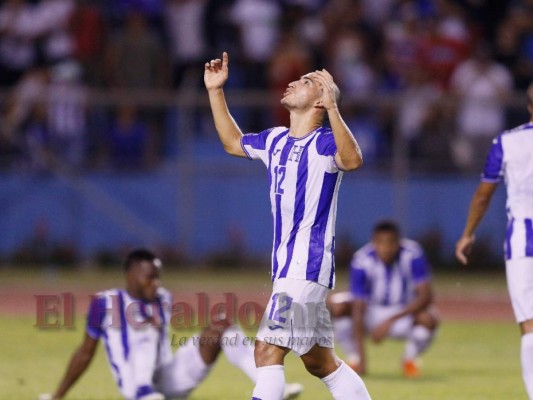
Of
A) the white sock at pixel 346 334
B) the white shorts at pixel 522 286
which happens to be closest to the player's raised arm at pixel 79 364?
the white shorts at pixel 522 286

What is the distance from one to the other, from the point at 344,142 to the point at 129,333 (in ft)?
9.80

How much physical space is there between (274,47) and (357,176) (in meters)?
2.62

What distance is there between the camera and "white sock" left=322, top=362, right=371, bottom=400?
743cm

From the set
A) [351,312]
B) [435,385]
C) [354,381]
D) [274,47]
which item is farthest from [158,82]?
[354,381]

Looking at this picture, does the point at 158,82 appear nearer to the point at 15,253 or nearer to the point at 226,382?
the point at 15,253

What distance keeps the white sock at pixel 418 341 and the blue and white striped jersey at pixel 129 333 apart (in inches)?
117

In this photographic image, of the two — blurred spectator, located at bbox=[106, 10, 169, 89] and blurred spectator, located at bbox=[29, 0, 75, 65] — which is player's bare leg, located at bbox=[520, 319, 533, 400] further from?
A: blurred spectator, located at bbox=[29, 0, 75, 65]

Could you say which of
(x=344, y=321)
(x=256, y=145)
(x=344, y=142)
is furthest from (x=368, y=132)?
(x=344, y=142)

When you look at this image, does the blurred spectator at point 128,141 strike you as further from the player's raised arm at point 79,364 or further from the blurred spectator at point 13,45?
the player's raised arm at point 79,364

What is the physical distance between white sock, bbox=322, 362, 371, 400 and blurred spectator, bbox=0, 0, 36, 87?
1310cm

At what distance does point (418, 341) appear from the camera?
11.6 meters

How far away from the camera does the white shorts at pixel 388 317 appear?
1191 centimetres

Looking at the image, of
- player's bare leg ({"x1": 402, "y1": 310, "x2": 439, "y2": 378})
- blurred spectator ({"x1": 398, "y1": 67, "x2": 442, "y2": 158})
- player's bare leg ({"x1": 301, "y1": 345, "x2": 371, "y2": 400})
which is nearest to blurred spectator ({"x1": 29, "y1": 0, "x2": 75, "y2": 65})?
blurred spectator ({"x1": 398, "y1": 67, "x2": 442, "y2": 158})

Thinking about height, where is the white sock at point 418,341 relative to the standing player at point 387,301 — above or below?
below
